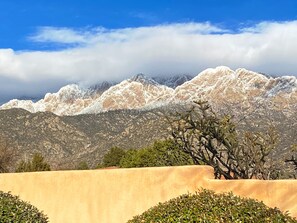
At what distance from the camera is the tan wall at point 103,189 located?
11656 mm

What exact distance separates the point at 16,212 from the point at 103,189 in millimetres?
4249

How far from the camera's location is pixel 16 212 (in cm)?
823

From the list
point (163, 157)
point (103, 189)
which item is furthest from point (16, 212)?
point (163, 157)

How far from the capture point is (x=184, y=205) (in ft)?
22.8

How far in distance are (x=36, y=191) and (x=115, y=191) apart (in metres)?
2.09

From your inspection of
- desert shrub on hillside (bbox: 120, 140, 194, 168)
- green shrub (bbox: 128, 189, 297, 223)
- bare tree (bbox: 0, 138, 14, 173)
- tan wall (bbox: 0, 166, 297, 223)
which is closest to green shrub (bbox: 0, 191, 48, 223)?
green shrub (bbox: 128, 189, 297, 223)

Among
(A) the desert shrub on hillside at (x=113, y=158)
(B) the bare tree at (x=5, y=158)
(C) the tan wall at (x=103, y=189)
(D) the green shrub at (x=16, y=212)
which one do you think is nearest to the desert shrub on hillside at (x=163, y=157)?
(A) the desert shrub on hillside at (x=113, y=158)

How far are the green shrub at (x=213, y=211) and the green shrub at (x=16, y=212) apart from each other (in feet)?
7.16

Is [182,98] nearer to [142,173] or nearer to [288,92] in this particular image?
[288,92]

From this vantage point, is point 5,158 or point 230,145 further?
point 5,158

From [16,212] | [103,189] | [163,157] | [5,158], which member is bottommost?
[16,212]

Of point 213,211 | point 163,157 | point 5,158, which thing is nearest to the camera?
point 213,211

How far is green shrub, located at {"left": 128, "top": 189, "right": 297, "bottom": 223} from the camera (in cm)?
634

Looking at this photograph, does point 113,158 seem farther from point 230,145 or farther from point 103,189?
point 103,189
